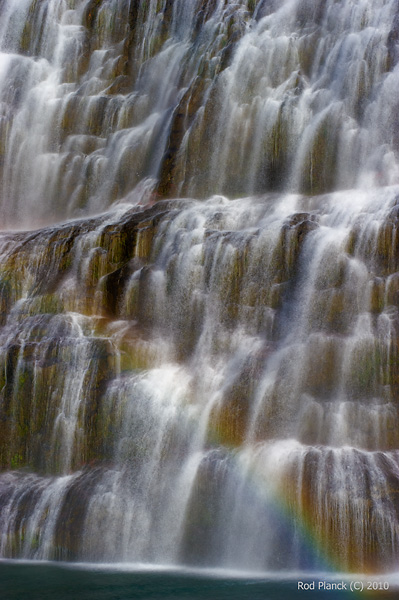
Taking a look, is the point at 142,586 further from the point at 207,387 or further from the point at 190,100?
the point at 190,100

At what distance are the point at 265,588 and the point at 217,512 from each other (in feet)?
7.07

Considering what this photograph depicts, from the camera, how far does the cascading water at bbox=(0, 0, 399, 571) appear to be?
46.0 feet

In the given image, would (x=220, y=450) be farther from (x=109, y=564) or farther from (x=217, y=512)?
(x=109, y=564)

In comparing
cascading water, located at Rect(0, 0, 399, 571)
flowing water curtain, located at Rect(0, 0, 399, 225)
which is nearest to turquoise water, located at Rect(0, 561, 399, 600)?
cascading water, located at Rect(0, 0, 399, 571)

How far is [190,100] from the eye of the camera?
1002 inches

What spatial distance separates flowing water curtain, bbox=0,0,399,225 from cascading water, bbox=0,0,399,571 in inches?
3.4

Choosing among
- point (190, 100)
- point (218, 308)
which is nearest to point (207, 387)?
point (218, 308)

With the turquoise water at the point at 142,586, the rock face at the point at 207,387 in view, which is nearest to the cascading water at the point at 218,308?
the rock face at the point at 207,387

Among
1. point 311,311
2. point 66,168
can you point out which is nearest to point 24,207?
point 66,168

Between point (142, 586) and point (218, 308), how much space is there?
7.26m

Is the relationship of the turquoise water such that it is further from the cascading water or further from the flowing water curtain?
the flowing water curtain

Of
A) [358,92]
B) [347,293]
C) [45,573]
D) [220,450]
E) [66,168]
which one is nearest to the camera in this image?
[45,573]

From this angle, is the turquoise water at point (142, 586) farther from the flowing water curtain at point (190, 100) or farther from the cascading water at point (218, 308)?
the flowing water curtain at point (190, 100)

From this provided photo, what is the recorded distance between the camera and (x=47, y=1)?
32844 millimetres
